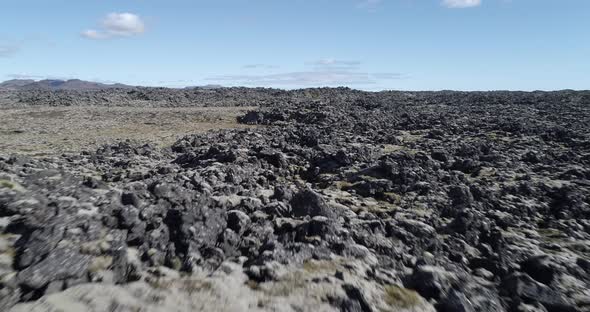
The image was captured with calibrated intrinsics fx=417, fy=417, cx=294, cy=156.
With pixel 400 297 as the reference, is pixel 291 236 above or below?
above

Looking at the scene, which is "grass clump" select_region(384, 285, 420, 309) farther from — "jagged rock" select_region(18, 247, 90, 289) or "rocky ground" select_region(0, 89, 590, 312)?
"jagged rock" select_region(18, 247, 90, 289)

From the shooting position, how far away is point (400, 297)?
9094mm

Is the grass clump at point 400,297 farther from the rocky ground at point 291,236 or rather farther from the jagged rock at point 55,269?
the jagged rock at point 55,269

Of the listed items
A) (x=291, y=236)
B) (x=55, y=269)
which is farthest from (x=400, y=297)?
(x=55, y=269)

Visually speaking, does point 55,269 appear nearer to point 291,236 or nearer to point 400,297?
point 291,236

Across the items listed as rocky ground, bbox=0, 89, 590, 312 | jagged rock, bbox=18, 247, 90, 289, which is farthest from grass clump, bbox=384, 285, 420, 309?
jagged rock, bbox=18, 247, 90, 289

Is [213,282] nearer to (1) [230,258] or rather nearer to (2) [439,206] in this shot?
(1) [230,258]

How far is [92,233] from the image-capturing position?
34.0 feet

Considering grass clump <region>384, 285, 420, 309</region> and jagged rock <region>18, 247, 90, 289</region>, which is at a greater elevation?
jagged rock <region>18, 247, 90, 289</region>

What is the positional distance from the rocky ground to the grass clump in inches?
1.3

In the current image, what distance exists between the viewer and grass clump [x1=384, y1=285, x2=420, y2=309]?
888cm

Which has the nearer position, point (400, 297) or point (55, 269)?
point (55, 269)

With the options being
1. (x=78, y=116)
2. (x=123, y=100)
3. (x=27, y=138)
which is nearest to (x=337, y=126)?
(x=27, y=138)

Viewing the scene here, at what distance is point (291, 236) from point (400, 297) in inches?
142
